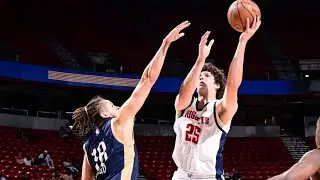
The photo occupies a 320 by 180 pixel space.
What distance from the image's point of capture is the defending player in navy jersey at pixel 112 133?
11.4ft

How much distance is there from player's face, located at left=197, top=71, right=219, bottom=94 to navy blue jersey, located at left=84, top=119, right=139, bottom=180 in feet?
3.01

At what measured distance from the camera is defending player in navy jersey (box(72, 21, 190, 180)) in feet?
11.4

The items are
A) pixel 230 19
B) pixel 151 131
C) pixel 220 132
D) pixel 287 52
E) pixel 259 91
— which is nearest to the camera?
pixel 220 132

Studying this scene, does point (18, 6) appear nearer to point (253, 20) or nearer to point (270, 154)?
point (270, 154)

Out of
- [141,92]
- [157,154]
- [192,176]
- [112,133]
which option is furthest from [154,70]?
[157,154]

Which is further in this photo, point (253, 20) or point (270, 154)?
point (270, 154)

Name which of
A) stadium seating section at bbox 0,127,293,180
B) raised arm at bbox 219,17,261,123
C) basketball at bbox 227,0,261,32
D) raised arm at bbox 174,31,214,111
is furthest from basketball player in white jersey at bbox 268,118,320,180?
stadium seating section at bbox 0,127,293,180

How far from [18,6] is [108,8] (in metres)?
3.69

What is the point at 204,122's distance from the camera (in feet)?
13.6

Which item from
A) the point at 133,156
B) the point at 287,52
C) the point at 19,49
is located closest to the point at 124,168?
the point at 133,156

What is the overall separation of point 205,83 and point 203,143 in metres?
0.48

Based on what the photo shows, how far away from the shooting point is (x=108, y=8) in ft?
75.2

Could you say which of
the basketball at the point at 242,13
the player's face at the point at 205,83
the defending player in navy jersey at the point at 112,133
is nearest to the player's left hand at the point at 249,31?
the basketball at the point at 242,13

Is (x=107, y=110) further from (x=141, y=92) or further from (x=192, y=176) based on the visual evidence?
(x=192, y=176)
